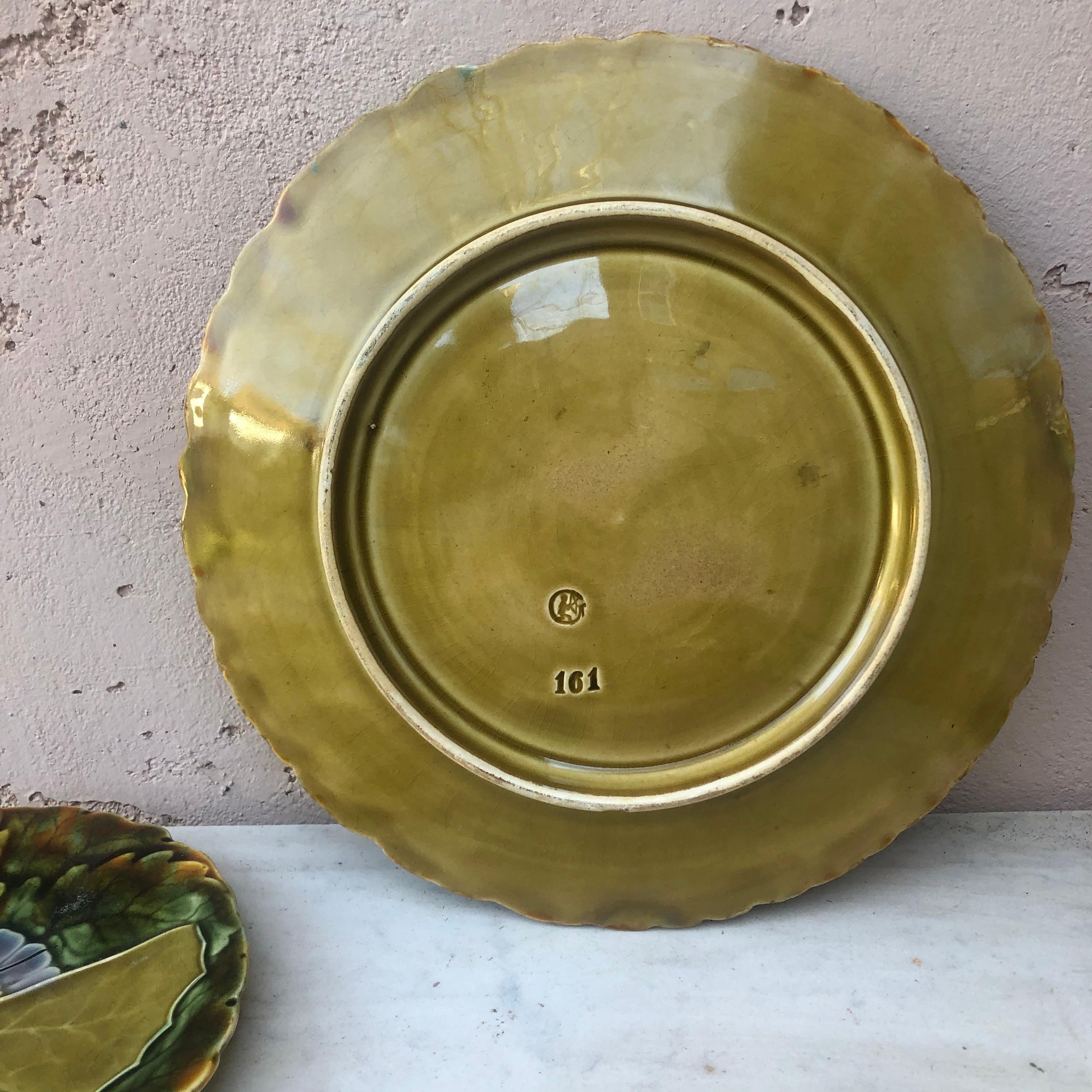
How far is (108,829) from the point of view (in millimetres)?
794

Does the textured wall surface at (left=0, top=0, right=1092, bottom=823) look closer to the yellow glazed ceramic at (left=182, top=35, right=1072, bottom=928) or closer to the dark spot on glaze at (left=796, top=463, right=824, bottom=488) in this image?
the yellow glazed ceramic at (left=182, top=35, right=1072, bottom=928)

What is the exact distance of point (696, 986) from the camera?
2.28 feet

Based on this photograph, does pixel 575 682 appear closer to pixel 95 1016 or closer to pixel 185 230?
pixel 95 1016

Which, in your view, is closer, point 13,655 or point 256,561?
point 256,561

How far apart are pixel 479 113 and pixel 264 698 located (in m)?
0.54

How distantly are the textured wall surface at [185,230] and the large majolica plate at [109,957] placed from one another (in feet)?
0.49

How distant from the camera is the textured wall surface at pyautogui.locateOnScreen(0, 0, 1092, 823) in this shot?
0.74 metres

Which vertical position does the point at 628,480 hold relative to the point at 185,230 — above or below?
below

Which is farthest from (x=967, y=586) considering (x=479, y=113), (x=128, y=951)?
(x=128, y=951)

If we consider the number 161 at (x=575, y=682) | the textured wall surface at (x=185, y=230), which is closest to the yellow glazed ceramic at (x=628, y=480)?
the number 161 at (x=575, y=682)

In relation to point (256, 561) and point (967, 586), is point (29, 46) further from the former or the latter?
point (967, 586)

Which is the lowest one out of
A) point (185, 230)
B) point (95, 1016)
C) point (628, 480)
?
point (95, 1016)

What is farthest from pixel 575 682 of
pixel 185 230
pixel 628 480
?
pixel 185 230

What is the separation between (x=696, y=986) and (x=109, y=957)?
0.49m
